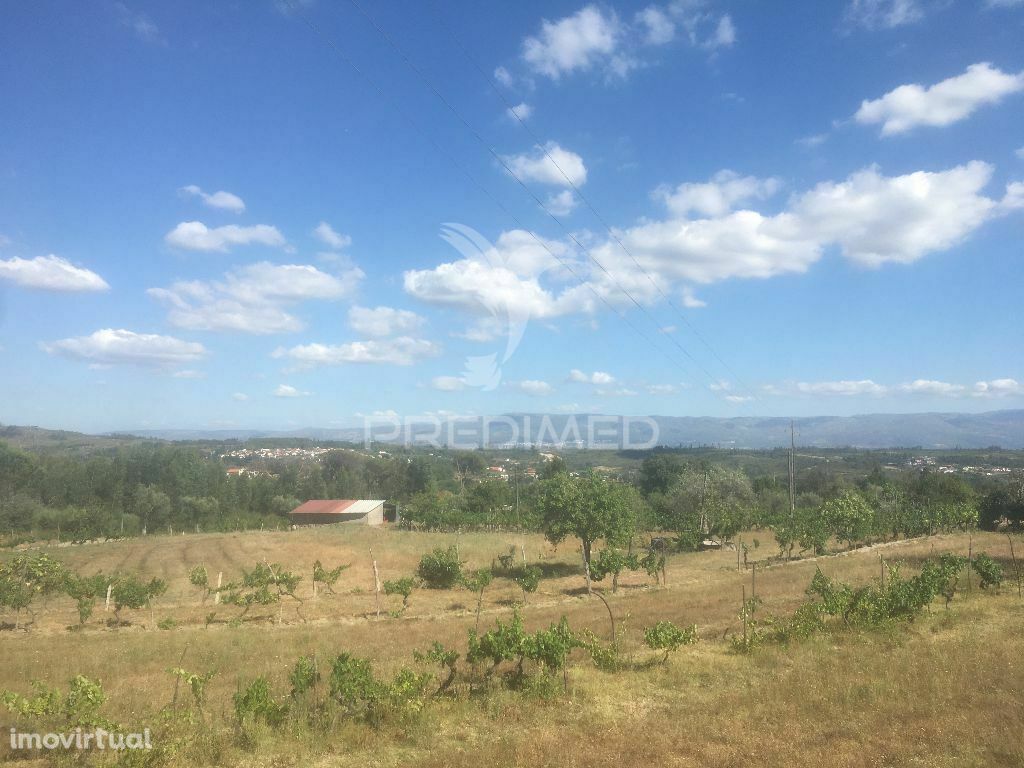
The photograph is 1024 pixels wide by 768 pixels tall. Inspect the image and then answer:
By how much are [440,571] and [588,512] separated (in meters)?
9.39

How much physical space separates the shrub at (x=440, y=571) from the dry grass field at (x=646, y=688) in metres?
8.00

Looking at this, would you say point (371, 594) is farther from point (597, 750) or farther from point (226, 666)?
point (597, 750)

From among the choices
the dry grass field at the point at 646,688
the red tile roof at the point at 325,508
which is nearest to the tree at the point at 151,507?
the red tile roof at the point at 325,508

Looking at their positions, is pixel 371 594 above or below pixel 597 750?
below

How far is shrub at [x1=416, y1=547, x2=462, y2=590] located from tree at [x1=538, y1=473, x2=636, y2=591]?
616 cm

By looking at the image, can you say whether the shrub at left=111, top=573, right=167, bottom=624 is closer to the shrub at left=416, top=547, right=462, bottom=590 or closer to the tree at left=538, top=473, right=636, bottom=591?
the shrub at left=416, top=547, right=462, bottom=590

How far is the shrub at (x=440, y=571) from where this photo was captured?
A: 33.7m

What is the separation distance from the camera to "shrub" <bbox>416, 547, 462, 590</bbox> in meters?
33.7

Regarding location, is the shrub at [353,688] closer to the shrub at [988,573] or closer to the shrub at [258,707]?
the shrub at [258,707]

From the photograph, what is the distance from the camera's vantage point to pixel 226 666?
15312 millimetres

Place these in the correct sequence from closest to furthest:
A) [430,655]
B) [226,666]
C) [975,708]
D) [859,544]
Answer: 1. [975,708]
2. [430,655]
3. [226,666]
4. [859,544]

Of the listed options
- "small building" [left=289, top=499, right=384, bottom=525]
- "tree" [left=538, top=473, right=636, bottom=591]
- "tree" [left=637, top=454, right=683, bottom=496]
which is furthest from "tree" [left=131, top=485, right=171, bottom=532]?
"tree" [left=637, top=454, right=683, bottom=496]

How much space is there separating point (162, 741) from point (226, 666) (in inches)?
328

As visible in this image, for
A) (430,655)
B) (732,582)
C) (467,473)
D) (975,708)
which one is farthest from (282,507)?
(975,708)
